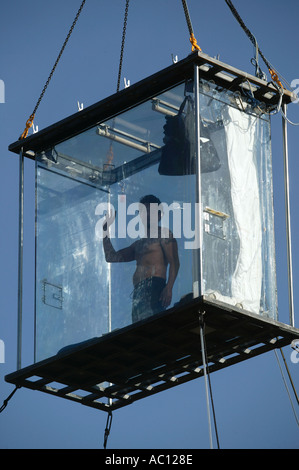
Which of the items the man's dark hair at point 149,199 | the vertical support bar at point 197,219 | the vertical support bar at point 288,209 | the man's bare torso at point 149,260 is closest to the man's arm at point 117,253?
the man's bare torso at point 149,260

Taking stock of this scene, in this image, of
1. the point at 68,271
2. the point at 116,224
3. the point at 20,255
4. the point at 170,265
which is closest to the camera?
the point at 170,265

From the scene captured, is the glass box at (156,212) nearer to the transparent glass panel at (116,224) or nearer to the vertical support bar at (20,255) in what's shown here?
the transparent glass panel at (116,224)

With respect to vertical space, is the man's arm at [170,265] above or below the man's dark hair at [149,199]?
below

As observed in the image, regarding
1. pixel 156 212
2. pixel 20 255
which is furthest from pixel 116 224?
pixel 20 255

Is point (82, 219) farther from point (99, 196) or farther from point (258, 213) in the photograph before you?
point (258, 213)

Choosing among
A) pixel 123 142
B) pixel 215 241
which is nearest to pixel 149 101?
pixel 123 142

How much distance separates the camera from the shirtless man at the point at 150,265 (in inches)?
1004

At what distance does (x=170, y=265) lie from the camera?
25.6 m

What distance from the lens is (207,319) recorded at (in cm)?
2531

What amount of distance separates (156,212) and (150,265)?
2.49 feet

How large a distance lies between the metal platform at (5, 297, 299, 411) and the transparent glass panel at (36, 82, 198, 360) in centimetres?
24

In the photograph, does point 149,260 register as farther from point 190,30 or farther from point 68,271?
point 190,30

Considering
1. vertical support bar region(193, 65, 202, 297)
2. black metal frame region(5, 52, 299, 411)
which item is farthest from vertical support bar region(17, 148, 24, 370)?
vertical support bar region(193, 65, 202, 297)

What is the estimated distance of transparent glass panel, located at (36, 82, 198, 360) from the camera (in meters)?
25.6
